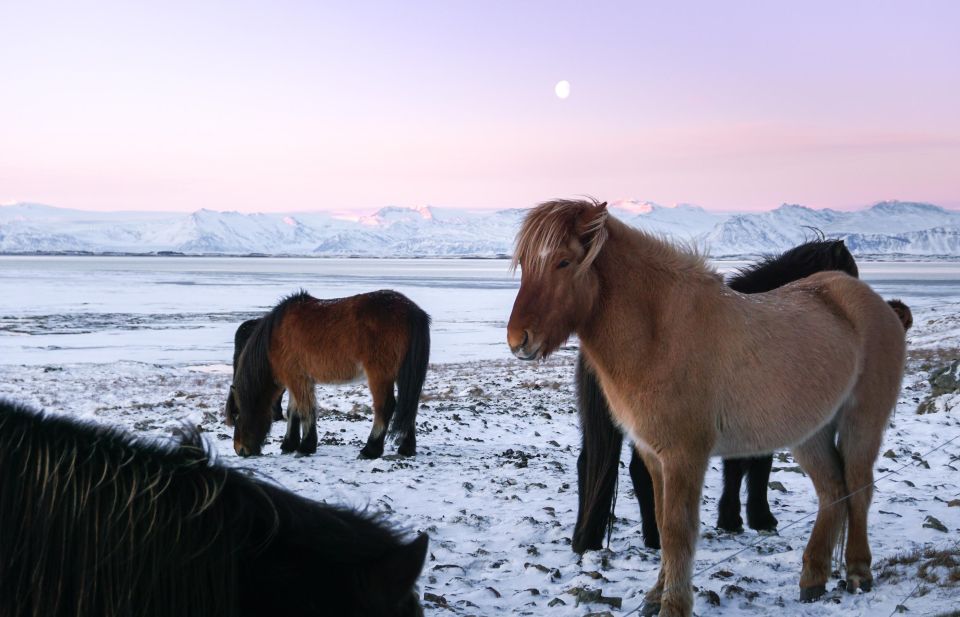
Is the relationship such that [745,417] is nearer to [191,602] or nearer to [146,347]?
[191,602]

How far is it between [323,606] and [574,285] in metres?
2.60

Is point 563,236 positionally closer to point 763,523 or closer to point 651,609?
point 651,609

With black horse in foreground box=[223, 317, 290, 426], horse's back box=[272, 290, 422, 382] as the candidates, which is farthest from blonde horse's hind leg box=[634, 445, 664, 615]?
black horse in foreground box=[223, 317, 290, 426]

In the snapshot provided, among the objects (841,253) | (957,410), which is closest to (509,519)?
(841,253)

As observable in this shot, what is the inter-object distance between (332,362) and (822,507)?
6106 mm

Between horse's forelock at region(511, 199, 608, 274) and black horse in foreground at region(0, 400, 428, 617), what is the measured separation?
98.0 inches

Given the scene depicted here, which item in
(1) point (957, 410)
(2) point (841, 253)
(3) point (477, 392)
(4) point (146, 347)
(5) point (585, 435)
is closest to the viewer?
(5) point (585, 435)

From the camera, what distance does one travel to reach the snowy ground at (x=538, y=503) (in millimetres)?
4438

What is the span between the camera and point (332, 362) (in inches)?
363

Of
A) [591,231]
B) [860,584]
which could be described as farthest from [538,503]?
[591,231]

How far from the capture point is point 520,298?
3.63 metres

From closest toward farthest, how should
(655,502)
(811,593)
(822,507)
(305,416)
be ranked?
(655,502)
(811,593)
(822,507)
(305,416)

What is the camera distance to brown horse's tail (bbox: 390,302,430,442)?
8.91 meters

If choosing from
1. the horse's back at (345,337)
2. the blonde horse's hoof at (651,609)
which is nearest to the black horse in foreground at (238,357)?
the horse's back at (345,337)
